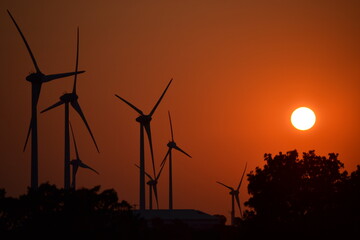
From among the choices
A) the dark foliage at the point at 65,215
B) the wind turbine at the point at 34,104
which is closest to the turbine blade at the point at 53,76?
the wind turbine at the point at 34,104

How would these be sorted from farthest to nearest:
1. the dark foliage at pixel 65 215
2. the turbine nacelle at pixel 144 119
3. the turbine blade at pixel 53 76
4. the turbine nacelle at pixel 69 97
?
the turbine nacelle at pixel 144 119, the turbine nacelle at pixel 69 97, the turbine blade at pixel 53 76, the dark foliage at pixel 65 215

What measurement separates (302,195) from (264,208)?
6.77m

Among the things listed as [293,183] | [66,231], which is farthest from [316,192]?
[66,231]

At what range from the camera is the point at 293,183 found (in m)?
154

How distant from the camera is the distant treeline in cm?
12431

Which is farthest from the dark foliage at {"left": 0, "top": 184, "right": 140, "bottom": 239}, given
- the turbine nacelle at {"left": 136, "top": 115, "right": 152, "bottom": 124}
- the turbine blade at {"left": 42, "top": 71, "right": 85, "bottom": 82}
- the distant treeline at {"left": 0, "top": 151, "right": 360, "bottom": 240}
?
the turbine nacelle at {"left": 136, "top": 115, "right": 152, "bottom": 124}

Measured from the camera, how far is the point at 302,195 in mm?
151375

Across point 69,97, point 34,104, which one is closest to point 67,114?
point 69,97

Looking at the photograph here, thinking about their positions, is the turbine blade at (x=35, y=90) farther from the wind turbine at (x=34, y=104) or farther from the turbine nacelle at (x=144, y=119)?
the turbine nacelle at (x=144, y=119)

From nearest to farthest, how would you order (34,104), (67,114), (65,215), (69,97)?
(65,215), (34,104), (67,114), (69,97)

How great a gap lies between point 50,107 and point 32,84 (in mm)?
15516

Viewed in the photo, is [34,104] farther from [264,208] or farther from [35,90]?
[264,208]

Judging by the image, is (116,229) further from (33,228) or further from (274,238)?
(274,238)

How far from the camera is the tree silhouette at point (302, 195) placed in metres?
143
